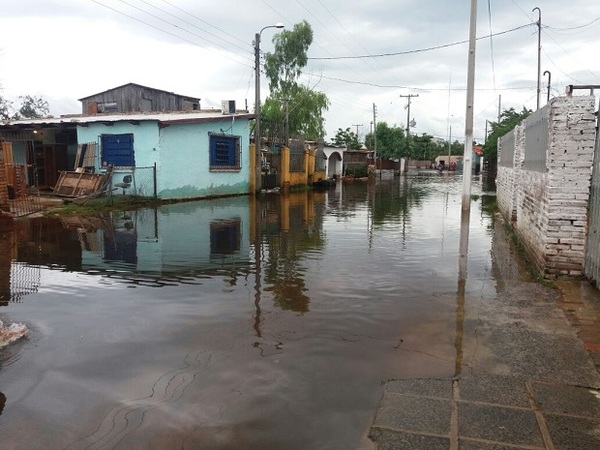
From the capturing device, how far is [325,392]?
3.73 m

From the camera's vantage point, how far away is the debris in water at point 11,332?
4.72 metres

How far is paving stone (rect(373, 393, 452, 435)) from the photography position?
3222 millimetres

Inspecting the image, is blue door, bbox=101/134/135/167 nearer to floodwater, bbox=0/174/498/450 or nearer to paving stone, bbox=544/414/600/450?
floodwater, bbox=0/174/498/450

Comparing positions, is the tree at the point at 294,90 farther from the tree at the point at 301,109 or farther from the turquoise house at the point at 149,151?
the turquoise house at the point at 149,151

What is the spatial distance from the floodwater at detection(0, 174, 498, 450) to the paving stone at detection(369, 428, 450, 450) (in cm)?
13

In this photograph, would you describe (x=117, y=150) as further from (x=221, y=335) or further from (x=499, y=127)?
(x=499, y=127)

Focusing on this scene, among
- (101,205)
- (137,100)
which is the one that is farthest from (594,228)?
(137,100)

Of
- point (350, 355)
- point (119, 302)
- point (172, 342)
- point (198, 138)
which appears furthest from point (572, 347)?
point (198, 138)

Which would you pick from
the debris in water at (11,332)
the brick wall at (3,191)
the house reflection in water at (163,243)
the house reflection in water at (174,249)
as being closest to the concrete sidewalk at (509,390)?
the house reflection in water at (174,249)

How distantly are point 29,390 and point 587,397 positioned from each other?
422 cm

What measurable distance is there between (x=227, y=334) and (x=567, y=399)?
10.00 ft

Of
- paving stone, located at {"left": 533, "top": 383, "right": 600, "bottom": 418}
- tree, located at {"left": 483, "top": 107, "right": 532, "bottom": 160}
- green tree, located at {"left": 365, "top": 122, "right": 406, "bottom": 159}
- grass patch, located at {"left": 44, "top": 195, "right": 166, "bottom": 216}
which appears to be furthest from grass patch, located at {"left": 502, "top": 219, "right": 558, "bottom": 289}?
green tree, located at {"left": 365, "top": 122, "right": 406, "bottom": 159}

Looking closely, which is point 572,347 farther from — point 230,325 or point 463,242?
point 463,242

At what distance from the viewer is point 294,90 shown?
46188mm
